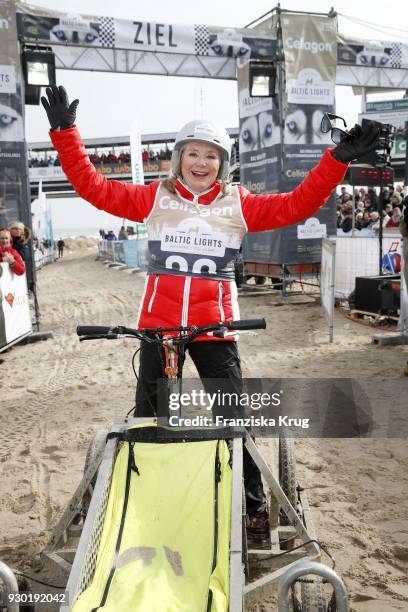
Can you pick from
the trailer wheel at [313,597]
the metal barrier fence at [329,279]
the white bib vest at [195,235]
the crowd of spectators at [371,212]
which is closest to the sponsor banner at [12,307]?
the metal barrier fence at [329,279]

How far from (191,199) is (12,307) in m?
6.20

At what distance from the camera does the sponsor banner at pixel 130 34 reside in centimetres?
924

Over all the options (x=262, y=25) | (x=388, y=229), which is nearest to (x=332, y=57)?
(x=262, y=25)

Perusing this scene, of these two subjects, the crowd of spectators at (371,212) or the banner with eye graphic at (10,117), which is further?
the crowd of spectators at (371,212)

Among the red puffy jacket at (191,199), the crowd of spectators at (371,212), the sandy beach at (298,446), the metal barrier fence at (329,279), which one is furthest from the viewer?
the crowd of spectators at (371,212)

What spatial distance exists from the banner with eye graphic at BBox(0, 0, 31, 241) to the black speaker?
19.2ft

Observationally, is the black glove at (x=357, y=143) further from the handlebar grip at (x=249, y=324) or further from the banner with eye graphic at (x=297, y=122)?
the banner with eye graphic at (x=297, y=122)

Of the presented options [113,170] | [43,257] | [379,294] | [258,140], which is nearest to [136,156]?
[258,140]

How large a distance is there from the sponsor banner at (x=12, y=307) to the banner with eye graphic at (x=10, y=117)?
1368mm

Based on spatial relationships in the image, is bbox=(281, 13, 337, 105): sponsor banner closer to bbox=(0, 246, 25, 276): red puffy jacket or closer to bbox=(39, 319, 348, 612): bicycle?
bbox=(0, 246, 25, 276): red puffy jacket

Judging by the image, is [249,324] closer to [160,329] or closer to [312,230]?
[160,329]

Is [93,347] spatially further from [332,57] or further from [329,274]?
[332,57]

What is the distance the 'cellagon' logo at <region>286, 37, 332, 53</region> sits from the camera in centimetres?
1148

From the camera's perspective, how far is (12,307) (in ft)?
27.5
